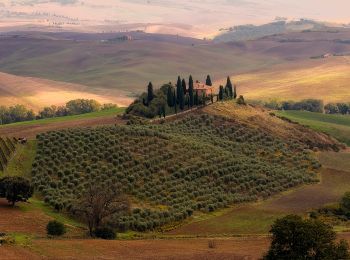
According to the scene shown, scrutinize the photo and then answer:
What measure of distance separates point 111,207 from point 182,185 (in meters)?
19.1

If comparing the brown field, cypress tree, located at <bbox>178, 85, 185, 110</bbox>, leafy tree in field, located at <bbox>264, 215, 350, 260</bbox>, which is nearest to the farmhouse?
cypress tree, located at <bbox>178, 85, 185, 110</bbox>

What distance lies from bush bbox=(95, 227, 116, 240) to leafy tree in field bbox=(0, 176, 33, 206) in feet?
35.6

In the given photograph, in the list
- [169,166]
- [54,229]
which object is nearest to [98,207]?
[54,229]

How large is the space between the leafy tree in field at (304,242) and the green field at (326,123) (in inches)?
3056

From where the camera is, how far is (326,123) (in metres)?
145

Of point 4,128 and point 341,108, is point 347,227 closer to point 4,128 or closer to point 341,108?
point 4,128

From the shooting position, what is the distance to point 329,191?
88.7 metres

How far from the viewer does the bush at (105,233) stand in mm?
62438

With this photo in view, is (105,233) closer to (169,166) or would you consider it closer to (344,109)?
(169,166)

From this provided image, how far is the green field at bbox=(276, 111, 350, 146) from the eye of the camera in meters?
129

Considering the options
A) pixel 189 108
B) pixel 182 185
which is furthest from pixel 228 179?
pixel 189 108

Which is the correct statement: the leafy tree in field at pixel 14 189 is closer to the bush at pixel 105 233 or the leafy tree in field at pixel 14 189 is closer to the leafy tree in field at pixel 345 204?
the bush at pixel 105 233

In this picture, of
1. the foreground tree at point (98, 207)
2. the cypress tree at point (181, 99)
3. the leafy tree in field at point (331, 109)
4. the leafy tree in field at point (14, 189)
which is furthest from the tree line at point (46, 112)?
the foreground tree at point (98, 207)

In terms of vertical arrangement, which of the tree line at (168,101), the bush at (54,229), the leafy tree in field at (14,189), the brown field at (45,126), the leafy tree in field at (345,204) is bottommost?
the leafy tree in field at (345,204)
